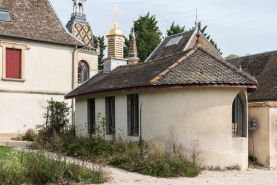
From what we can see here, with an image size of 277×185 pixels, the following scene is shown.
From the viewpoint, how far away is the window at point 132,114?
12.8 metres

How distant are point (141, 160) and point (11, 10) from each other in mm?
17020

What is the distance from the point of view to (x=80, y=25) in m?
45.6

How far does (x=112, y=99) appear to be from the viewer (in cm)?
1424

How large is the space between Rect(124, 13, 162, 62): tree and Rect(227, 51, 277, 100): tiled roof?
52.1 ft

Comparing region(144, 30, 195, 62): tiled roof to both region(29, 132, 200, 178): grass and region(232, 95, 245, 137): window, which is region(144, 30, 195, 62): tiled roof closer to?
region(232, 95, 245, 137): window

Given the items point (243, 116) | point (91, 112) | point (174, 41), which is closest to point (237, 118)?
point (243, 116)

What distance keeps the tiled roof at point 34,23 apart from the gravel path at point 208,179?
579 inches

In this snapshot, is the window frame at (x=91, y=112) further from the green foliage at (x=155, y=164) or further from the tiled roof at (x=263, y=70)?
the tiled roof at (x=263, y=70)

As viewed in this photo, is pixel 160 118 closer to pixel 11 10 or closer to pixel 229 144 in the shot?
pixel 229 144

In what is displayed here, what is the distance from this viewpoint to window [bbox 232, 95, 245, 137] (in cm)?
1166

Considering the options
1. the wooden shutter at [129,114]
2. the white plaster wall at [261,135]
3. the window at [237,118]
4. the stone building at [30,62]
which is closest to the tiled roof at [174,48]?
the stone building at [30,62]

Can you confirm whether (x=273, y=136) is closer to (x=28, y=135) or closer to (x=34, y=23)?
(x=28, y=135)

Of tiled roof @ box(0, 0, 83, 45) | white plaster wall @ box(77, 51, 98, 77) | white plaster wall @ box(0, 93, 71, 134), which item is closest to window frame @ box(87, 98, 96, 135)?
white plaster wall @ box(0, 93, 71, 134)

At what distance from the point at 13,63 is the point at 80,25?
25.1 metres
